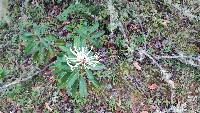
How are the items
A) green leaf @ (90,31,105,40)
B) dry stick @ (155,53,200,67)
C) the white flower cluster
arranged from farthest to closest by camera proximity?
dry stick @ (155,53,200,67) → green leaf @ (90,31,105,40) → the white flower cluster

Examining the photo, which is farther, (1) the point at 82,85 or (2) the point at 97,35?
(2) the point at 97,35

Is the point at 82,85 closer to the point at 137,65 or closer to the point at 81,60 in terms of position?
the point at 81,60

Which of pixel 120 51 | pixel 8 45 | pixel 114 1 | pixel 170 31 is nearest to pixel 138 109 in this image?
pixel 120 51

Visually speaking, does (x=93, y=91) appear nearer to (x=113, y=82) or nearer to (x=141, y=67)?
(x=113, y=82)

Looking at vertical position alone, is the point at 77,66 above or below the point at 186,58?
above

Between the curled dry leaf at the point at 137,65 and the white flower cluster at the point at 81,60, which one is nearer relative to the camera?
the white flower cluster at the point at 81,60

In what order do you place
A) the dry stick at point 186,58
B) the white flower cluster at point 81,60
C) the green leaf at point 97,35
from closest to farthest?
the white flower cluster at point 81,60 → the green leaf at point 97,35 → the dry stick at point 186,58

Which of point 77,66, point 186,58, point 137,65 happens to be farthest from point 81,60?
point 186,58

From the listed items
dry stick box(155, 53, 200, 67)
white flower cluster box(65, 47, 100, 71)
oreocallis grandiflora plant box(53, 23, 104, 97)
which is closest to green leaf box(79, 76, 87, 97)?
oreocallis grandiflora plant box(53, 23, 104, 97)

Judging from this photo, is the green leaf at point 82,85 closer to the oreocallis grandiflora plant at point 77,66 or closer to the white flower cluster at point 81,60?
the oreocallis grandiflora plant at point 77,66

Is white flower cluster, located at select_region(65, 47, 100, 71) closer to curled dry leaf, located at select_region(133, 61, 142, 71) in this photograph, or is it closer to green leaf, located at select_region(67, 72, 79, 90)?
green leaf, located at select_region(67, 72, 79, 90)

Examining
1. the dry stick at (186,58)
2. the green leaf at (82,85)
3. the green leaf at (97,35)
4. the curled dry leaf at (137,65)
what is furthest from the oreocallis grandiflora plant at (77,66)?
the dry stick at (186,58)

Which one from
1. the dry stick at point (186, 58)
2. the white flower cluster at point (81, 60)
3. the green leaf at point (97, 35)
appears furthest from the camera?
the dry stick at point (186, 58)

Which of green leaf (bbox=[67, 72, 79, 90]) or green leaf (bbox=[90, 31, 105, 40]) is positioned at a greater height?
green leaf (bbox=[90, 31, 105, 40])
